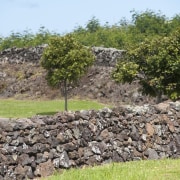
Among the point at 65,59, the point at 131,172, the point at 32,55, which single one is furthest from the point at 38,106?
the point at 131,172

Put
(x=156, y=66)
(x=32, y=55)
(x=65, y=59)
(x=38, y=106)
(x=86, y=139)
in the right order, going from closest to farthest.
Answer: (x=86, y=139) < (x=156, y=66) < (x=65, y=59) < (x=38, y=106) < (x=32, y=55)

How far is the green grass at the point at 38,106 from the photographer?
3078cm

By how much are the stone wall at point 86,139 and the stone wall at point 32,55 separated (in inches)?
1085

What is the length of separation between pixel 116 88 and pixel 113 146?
2433 cm

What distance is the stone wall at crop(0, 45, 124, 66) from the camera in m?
42.3

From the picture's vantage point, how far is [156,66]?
26406 mm

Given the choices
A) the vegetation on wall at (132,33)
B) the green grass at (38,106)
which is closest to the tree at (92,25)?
the vegetation on wall at (132,33)

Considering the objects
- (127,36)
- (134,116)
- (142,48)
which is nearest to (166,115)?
(134,116)

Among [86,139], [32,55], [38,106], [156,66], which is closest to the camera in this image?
[86,139]

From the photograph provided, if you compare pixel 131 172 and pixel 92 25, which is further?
pixel 92 25

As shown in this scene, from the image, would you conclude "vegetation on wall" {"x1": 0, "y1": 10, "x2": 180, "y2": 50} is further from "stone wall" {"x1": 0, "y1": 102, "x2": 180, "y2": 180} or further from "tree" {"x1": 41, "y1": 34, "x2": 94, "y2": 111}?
"stone wall" {"x1": 0, "y1": 102, "x2": 180, "y2": 180}

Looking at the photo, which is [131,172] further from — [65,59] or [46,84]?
[46,84]

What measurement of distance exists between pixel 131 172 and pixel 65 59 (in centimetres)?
2081

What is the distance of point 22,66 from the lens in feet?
154
